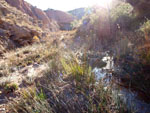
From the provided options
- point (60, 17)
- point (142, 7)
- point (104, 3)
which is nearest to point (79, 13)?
point (60, 17)

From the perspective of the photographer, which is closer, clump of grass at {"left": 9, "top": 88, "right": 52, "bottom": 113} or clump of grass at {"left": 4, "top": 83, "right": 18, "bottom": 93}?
clump of grass at {"left": 9, "top": 88, "right": 52, "bottom": 113}

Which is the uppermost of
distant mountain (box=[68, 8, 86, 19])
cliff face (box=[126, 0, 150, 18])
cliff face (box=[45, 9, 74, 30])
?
distant mountain (box=[68, 8, 86, 19])

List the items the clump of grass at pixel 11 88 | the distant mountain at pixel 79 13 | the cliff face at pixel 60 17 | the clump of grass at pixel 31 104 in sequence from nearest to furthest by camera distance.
→ 1. the clump of grass at pixel 31 104
2. the clump of grass at pixel 11 88
3. the cliff face at pixel 60 17
4. the distant mountain at pixel 79 13

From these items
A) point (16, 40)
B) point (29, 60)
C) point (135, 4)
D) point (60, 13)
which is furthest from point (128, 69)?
point (60, 13)

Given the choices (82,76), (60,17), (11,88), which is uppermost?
(60,17)

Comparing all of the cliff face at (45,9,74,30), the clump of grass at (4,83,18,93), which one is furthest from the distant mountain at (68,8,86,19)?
the clump of grass at (4,83,18,93)

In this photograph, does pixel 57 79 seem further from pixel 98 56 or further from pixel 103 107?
pixel 98 56

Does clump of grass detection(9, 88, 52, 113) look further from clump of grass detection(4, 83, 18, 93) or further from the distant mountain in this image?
the distant mountain

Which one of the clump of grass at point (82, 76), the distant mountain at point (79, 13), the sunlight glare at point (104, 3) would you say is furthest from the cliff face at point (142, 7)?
the distant mountain at point (79, 13)

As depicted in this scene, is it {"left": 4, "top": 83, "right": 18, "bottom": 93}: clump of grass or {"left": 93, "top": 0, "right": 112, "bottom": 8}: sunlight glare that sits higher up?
{"left": 93, "top": 0, "right": 112, "bottom": 8}: sunlight glare

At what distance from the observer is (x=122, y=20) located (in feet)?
18.1

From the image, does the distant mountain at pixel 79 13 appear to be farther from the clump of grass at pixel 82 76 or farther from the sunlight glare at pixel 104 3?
the clump of grass at pixel 82 76

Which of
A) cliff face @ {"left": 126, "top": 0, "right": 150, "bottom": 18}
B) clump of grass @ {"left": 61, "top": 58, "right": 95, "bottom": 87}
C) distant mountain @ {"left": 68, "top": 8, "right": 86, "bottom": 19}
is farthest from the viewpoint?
distant mountain @ {"left": 68, "top": 8, "right": 86, "bottom": 19}

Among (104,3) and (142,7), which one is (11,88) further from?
(104,3)
